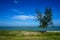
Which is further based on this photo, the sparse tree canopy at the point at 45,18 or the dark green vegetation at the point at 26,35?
the sparse tree canopy at the point at 45,18

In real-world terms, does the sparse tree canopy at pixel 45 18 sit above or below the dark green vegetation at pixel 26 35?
above

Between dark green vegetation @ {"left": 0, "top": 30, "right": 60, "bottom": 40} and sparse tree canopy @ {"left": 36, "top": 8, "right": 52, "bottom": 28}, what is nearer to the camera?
dark green vegetation @ {"left": 0, "top": 30, "right": 60, "bottom": 40}

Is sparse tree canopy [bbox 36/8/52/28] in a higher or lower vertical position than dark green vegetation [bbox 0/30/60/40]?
higher

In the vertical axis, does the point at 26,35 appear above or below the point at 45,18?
below

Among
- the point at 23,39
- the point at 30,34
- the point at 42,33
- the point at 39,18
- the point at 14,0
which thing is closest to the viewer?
the point at 23,39

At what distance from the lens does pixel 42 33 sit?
34.6 ft

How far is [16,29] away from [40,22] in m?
1.91

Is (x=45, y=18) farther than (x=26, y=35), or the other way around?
(x=45, y=18)

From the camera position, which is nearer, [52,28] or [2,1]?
[2,1]

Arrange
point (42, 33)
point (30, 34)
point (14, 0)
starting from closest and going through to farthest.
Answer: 1. point (14, 0)
2. point (30, 34)
3. point (42, 33)

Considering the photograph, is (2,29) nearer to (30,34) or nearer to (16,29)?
(16,29)

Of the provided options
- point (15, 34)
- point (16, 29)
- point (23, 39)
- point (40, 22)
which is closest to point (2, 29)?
point (16, 29)

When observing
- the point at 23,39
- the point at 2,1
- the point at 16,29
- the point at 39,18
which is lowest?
the point at 23,39

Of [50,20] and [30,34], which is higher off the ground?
[50,20]
